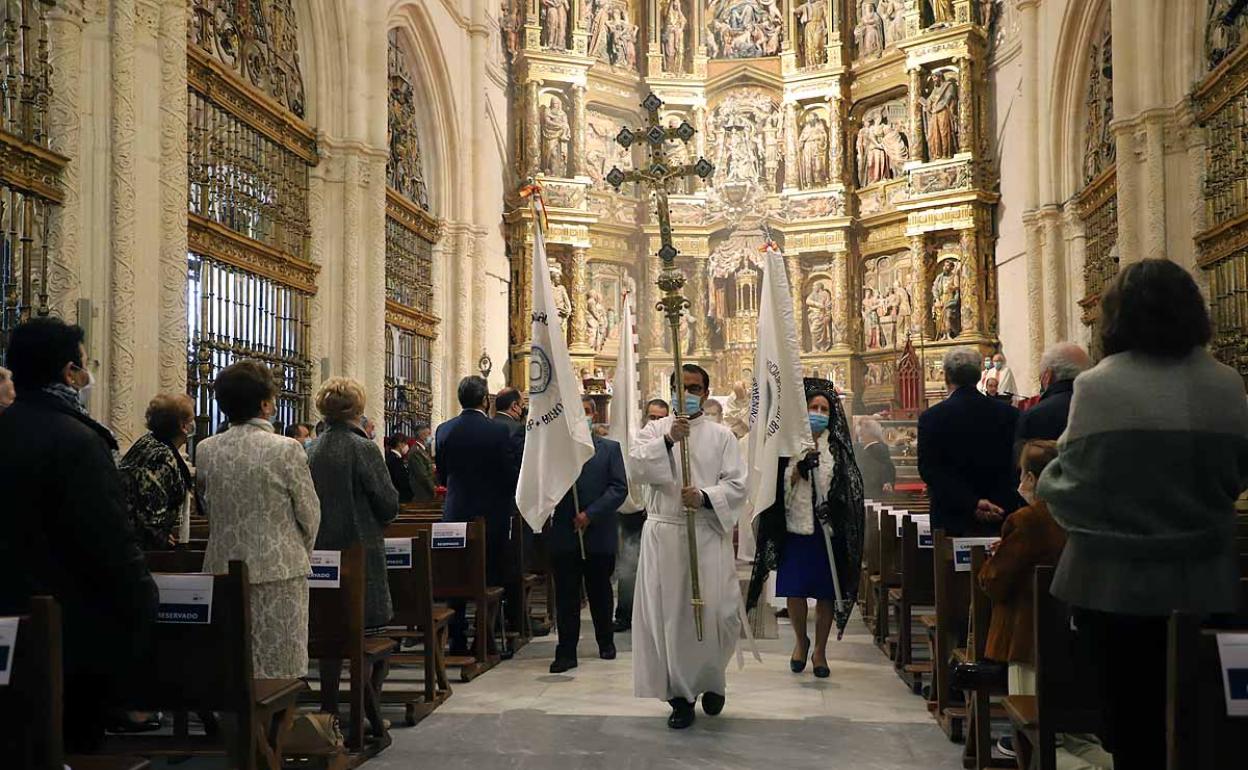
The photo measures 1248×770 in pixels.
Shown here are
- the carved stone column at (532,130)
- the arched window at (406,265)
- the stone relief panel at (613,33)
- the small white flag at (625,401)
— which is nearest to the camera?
the small white flag at (625,401)

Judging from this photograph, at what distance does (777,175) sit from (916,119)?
3422mm

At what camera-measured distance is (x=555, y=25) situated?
923 inches

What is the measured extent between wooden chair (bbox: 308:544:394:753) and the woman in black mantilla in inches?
111

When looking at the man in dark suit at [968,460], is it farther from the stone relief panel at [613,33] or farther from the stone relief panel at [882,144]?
the stone relief panel at [613,33]

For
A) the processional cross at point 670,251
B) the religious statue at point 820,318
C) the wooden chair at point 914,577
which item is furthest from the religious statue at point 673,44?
the wooden chair at point 914,577

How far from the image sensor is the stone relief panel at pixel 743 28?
24.9 metres

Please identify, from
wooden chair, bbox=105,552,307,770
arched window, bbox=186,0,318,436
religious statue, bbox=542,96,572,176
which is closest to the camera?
wooden chair, bbox=105,552,307,770

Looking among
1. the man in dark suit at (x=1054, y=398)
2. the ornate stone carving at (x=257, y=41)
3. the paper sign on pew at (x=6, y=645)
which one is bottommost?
the paper sign on pew at (x=6, y=645)

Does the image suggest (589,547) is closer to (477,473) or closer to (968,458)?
(477,473)

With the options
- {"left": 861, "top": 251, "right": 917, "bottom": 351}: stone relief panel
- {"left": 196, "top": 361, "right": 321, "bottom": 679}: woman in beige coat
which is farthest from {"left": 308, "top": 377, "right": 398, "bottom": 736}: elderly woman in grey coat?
{"left": 861, "top": 251, "right": 917, "bottom": 351}: stone relief panel

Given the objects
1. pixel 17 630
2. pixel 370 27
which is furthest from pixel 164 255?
pixel 17 630

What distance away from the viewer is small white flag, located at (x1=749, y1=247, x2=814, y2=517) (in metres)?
7.05

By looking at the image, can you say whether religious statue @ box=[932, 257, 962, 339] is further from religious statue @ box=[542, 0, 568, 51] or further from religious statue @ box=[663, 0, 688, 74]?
religious statue @ box=[542, 0, 568, 51]

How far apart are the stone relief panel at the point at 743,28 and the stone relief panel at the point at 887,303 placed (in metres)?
5.31
